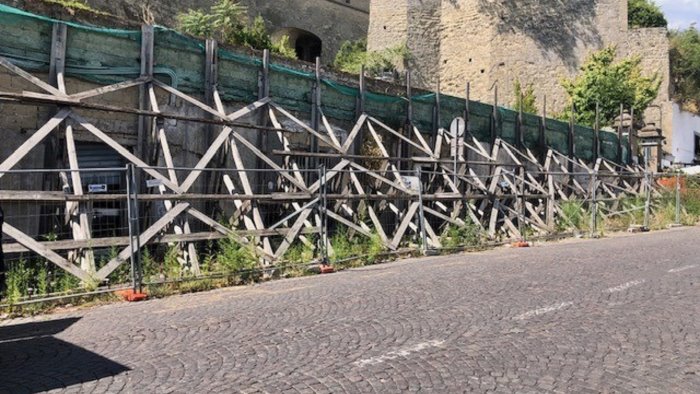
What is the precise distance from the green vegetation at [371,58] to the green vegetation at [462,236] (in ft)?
55.5

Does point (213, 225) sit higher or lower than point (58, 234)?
higher

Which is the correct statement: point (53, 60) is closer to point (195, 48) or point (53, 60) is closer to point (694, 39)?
point (195, 48)

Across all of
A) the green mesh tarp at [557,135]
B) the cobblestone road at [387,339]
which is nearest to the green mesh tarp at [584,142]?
the green mesh tarp at [557,135]

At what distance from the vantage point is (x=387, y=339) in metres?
5.37

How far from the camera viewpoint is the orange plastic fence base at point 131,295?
771 cm

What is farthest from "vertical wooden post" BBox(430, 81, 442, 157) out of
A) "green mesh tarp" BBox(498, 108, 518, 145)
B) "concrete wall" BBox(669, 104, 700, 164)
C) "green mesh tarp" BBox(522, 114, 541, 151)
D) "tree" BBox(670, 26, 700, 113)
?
"tree" BBox(670, 26, 700, 113)

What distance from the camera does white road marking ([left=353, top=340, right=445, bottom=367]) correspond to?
4719 mm

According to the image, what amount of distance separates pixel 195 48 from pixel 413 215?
5.52 meters

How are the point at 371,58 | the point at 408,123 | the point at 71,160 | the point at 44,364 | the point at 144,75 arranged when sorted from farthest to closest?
the point at 371,58
the point at 408,123
the point at 144,75
the point at 71,160
the point at 44,364

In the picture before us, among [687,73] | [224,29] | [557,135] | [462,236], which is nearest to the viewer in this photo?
[462,236]

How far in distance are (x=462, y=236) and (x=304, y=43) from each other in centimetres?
2772

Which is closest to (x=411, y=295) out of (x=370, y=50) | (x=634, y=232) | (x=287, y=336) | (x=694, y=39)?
(x=287, y=336)

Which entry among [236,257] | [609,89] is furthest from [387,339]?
[609,89]

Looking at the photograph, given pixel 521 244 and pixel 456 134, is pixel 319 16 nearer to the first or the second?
pixel 456 134
